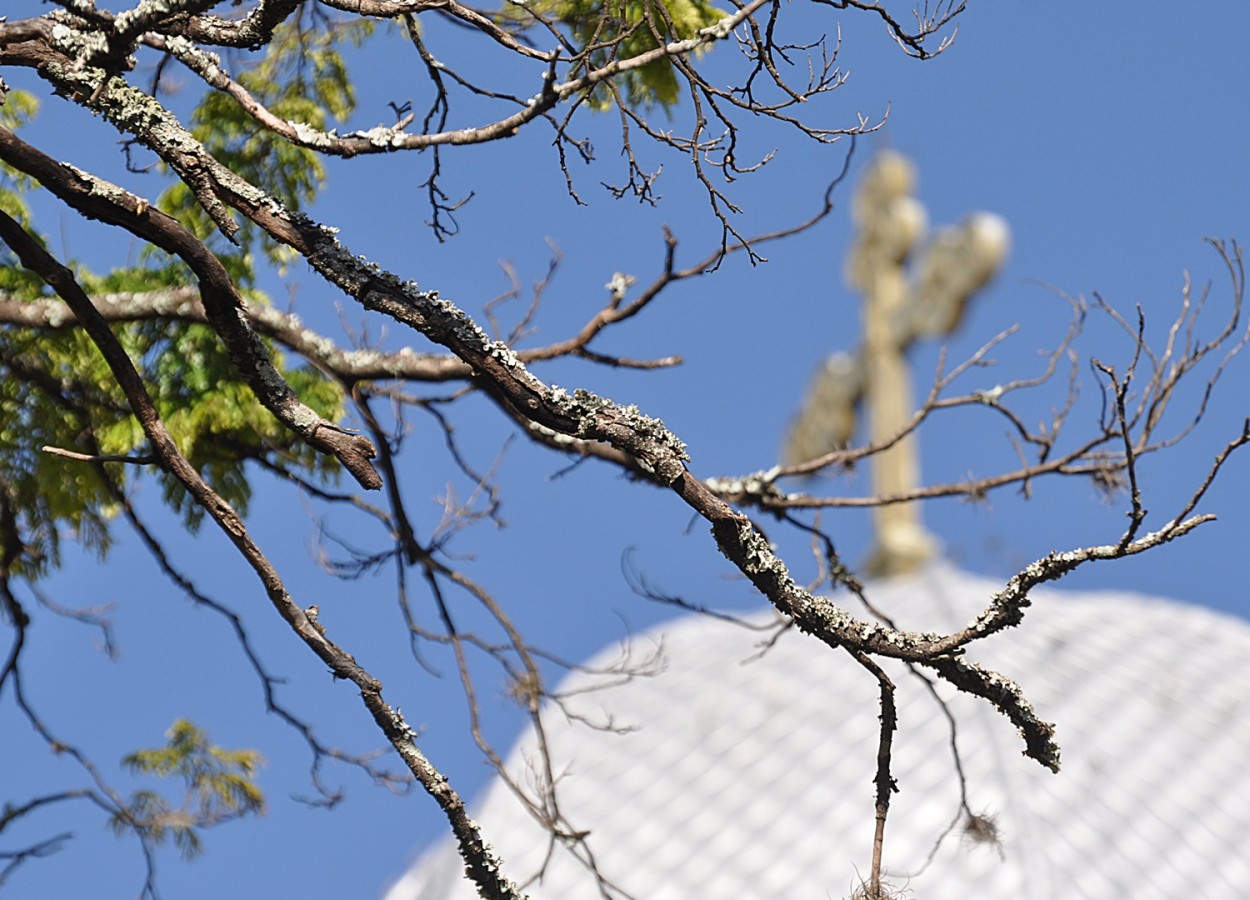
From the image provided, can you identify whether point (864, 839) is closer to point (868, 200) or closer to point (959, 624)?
point (959, 624)

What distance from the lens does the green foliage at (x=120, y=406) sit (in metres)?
5.09

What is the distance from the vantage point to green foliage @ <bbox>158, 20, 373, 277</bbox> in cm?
545

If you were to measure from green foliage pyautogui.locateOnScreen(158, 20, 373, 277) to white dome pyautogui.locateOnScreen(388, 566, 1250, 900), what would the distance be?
13.7m

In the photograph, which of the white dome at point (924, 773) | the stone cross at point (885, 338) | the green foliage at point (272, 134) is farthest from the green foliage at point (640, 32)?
the stone cross at point (885, 338)

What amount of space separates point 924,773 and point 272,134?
16.6 m

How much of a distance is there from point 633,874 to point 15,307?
1735 centimetres

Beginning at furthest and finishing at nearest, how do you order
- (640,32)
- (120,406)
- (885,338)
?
(885,338) → (120,406) → (640,32)

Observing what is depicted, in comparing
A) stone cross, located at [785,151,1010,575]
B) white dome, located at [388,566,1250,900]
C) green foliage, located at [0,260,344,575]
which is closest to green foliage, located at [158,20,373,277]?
green foliage, located at [0,260,344,575]

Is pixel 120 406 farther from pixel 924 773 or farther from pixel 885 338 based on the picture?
pixel 885 338

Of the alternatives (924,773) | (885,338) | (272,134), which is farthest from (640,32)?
(885,338)

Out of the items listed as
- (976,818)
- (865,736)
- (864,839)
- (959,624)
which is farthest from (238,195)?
(959,624)

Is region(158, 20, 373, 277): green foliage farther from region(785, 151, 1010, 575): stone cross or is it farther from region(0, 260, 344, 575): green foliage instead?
region(785, 151, 1010, 575): stone cross

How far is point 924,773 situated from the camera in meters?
20.3

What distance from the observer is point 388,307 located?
3531mm
